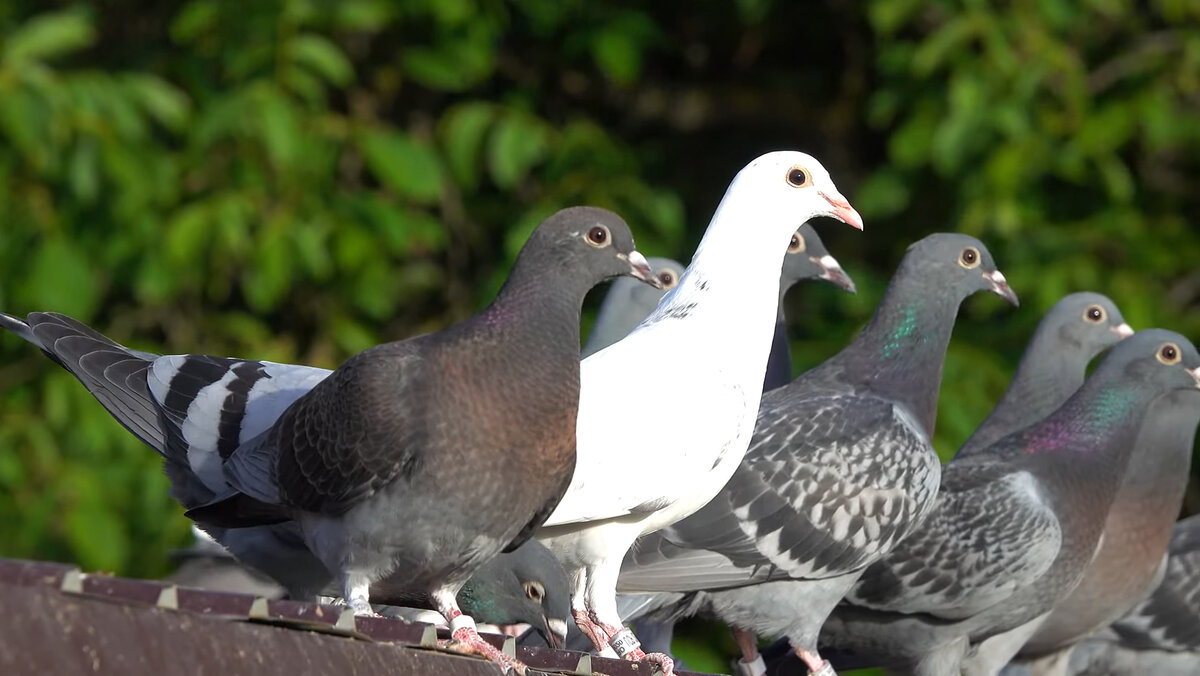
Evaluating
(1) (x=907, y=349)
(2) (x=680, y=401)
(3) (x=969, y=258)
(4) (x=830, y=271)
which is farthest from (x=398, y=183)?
(2) (x=680, y=401)

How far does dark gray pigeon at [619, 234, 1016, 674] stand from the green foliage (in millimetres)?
3387

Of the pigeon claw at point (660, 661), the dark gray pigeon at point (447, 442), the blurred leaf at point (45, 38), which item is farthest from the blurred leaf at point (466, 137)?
the pigeon claw at point (660, 661)

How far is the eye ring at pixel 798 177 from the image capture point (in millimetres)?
4645

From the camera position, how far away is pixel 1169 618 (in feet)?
22.3

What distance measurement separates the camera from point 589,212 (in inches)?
160

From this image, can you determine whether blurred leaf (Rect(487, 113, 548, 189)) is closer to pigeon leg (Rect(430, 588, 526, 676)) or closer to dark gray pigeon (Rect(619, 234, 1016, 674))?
dark gray pigeon (Rect(619, 234, 1016, 674))

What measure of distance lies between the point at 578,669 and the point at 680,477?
0.76 m

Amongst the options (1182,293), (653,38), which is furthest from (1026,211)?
(653,38)

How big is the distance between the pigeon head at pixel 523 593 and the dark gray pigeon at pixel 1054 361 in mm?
2229

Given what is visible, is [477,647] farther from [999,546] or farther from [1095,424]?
[1095,424]

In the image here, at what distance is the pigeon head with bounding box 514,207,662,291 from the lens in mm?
3951

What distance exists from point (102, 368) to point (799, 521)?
1.94m

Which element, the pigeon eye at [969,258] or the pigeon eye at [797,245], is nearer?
the pigeon eye at [969,258]

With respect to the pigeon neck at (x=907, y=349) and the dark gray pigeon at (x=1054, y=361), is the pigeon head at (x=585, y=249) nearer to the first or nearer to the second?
the pigeon neck at (x=907, y=349)
